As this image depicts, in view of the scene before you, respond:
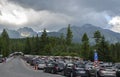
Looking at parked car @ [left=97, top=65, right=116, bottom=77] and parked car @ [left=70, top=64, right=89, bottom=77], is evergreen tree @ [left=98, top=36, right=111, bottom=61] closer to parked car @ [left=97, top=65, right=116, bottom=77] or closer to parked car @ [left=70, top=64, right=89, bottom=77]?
parked car @ [left=70, top=64, right=89, bottom=77]

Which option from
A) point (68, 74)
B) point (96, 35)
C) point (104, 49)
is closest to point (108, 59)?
point (104, 49)

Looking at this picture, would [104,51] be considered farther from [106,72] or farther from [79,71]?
[106,72]

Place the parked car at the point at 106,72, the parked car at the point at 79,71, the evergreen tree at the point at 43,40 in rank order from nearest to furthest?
the parked car at the point at 106,72 < the parked car at the point at 79,71 < the evergreen tree at the point at 43,40

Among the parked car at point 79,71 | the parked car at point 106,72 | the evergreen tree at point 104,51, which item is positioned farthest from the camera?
the evergreen tree at point 104,51

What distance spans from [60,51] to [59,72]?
132 m

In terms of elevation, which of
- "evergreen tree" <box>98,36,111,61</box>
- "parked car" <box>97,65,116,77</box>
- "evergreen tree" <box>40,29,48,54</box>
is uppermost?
"evergreen tree" <box>40,29,48,54</box>

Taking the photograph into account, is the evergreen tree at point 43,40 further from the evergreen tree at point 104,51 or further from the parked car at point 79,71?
the parked car at point 79,71

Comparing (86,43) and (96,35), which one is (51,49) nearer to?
(86,43)

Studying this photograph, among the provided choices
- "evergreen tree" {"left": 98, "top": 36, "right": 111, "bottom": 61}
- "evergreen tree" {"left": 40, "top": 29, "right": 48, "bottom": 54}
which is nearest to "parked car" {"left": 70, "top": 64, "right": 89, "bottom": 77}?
"evergreen tree" {"left": 98, "top": 36, "right": 111, "bottom": 61}

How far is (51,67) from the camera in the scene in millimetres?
51969

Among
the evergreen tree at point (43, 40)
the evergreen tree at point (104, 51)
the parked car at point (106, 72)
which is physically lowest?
the parked car at point (106, 72)

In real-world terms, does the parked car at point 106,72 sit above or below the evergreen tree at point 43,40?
below

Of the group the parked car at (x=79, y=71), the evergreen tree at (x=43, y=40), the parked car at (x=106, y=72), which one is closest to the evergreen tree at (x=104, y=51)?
the parked car at (x=79, y=71)

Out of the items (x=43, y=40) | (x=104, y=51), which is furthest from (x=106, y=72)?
(x=43, y=40)
